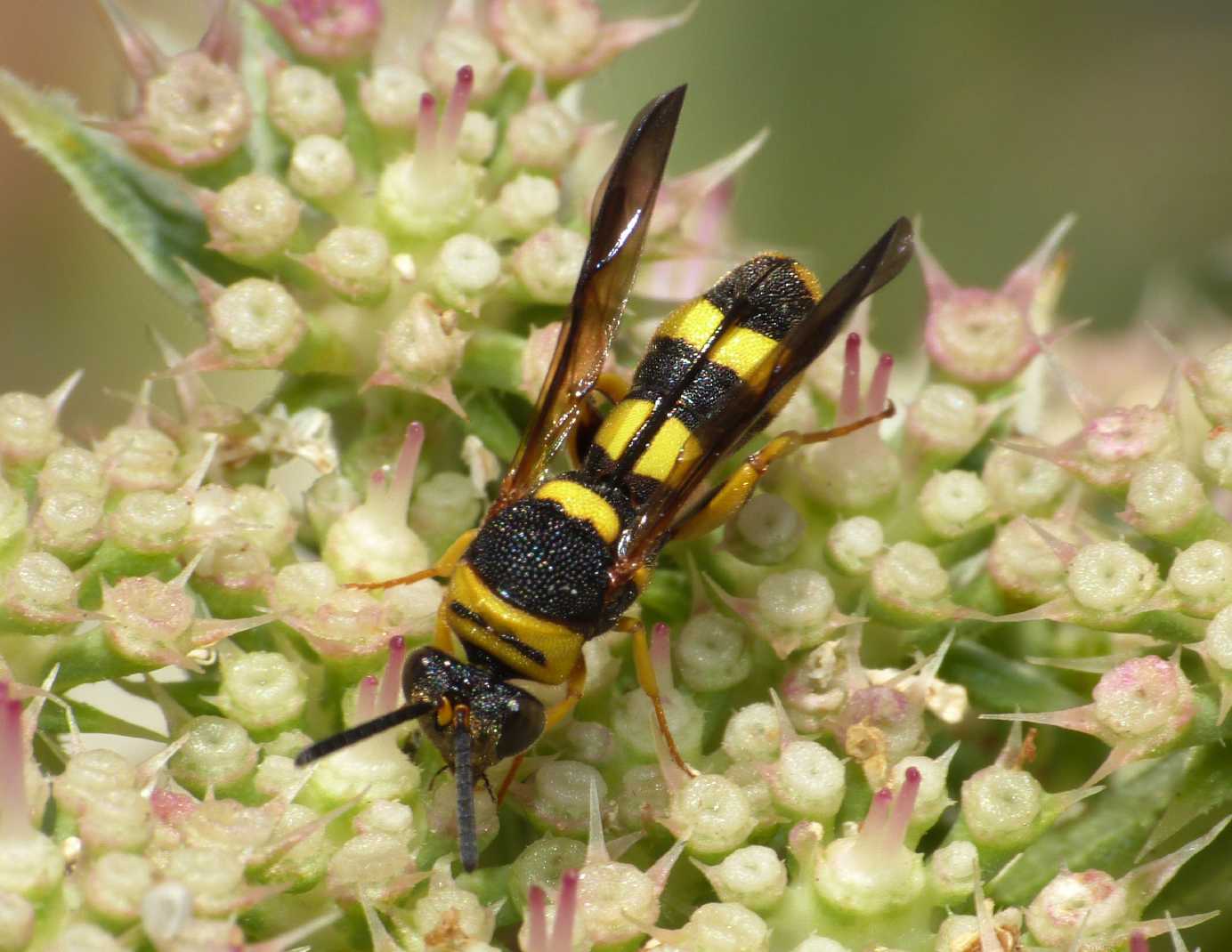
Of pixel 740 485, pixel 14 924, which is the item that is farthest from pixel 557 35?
pixel 14 924

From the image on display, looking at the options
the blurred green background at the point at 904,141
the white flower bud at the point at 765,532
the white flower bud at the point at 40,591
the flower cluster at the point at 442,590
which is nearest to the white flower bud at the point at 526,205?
the flower cluster at the point at 442,590

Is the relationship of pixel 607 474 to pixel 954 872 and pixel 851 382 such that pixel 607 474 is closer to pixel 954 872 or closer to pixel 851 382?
pixel 851 382

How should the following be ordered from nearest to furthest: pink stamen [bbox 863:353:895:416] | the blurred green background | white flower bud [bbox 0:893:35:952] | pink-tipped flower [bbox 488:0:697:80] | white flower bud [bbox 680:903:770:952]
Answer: white flower bud [bbox 0:893:35:952] → white flower bud [bbox 680:903:770:952] → pink stamen [bbox 863:353:895:416] → pink-tipped flower [bbox 488:0:697:80] → the blurred green background

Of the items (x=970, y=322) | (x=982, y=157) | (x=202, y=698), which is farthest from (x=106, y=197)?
(x=982, y=157)

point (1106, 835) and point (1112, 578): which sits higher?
point (1112, 578)

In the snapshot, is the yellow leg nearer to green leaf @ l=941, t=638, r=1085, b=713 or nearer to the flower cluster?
the flower cluster

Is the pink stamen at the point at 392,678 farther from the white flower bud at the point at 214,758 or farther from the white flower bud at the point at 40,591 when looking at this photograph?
the white flower bud at the point at 40,591

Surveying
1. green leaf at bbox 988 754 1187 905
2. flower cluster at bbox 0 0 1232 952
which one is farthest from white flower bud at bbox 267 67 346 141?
green leaf at bbox 988 754 1187 905
